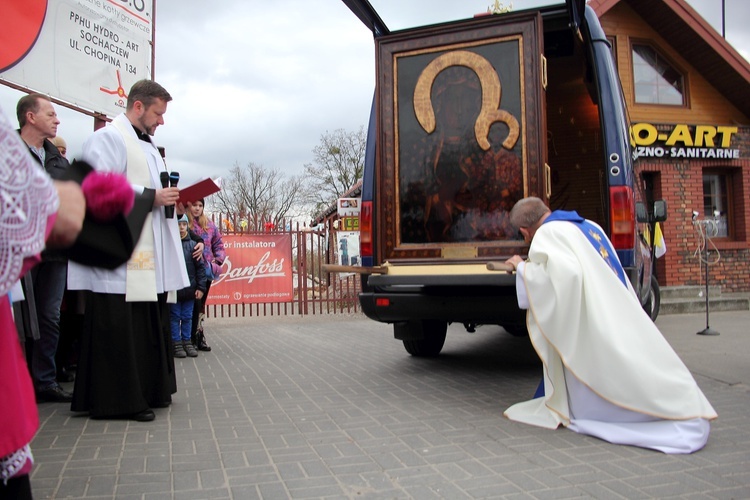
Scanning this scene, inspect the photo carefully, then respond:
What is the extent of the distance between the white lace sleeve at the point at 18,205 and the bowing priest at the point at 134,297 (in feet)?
8.33

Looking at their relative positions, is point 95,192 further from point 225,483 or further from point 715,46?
point 715,46

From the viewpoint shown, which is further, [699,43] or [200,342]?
[699,43]

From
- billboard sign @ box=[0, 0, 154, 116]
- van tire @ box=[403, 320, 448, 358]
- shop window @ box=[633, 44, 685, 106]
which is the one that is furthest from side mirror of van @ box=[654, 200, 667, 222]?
shop window @ box=[633, 44, 685, 106]

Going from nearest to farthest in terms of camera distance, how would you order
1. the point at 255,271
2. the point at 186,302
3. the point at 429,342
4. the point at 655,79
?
the point at 429,342, the point at 186,302, the point at 255,271, the point at 655,79

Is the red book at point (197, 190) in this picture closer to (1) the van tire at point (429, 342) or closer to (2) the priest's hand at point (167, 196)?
(2) the priest's hand at point (167, 196)

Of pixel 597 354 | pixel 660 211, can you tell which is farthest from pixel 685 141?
pixel 597 354

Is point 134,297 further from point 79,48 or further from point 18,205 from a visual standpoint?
point 79,48

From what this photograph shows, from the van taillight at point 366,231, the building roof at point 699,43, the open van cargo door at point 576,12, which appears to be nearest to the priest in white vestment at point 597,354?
the open van cargo door at point 576,12

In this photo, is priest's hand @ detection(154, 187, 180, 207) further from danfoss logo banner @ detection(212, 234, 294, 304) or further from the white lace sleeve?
danfoss logo banner @ detection(212, 234, 294, 304)

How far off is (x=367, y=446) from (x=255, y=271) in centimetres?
860

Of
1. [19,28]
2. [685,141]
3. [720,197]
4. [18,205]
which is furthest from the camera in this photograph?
[720,197]

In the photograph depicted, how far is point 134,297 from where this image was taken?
4043 mm

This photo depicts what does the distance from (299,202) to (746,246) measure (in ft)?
106

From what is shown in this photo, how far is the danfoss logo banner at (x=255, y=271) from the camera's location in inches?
460
